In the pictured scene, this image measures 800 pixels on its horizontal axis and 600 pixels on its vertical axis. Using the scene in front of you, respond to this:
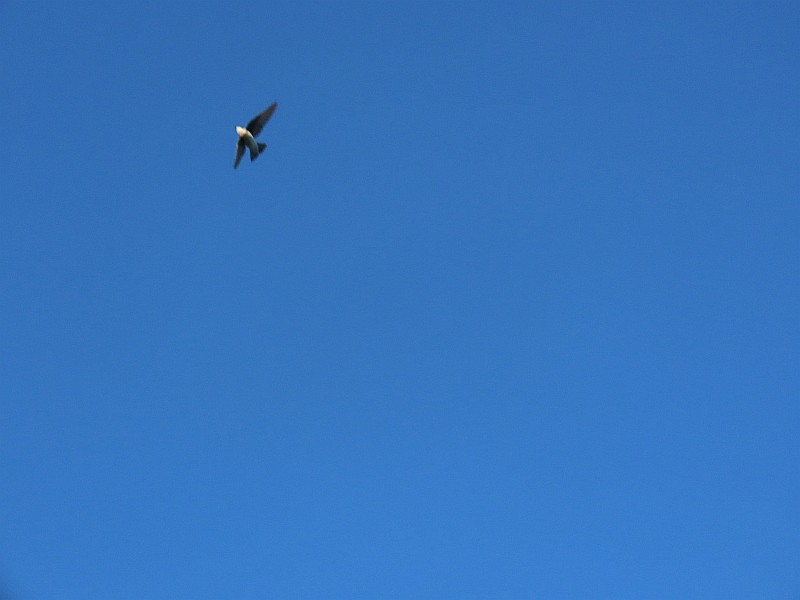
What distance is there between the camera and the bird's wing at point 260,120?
1602cm

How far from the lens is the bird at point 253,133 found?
52.1 feet

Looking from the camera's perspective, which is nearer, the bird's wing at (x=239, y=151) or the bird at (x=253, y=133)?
the bird's wing at (x=239, y=151)

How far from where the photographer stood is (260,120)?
52.8 ft

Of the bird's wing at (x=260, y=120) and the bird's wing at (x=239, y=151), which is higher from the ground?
the bird's wing at (x=260, y=120)

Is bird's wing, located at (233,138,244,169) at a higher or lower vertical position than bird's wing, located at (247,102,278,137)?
lower

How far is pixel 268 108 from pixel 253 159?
4.08 ft

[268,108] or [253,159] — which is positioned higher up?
[268,108]

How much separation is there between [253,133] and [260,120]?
1.06 ft

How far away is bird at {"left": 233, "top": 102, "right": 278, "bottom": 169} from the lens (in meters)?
15.9

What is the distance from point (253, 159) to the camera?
15.9m

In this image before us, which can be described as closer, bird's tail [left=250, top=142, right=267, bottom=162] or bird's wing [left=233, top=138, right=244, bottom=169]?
bird's wing [left=233, top=138, right=244, bottom=169]

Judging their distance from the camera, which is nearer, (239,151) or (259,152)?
(239,151)

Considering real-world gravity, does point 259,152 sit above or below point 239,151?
above

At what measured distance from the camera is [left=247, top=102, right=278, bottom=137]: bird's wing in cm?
1602
